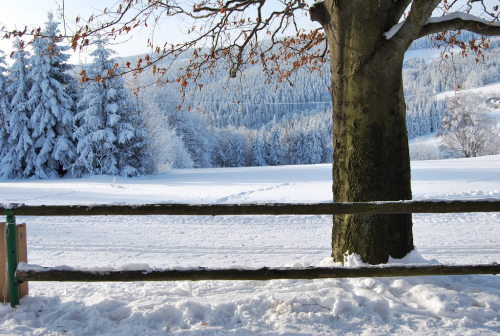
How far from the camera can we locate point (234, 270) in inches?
140

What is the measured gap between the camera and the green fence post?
360cm

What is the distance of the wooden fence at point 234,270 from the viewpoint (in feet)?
11.6

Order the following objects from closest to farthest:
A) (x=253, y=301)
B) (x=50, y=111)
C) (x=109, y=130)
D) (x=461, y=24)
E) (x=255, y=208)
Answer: (x=255, y=208) < (x=253, y=301) < (x=461, y=24) < (x=109, y=130) < (x=50, y=111)

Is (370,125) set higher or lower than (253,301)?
higher

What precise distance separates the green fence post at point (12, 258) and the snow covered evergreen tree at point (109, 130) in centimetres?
2544

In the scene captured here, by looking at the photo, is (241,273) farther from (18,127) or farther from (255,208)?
(18,127)

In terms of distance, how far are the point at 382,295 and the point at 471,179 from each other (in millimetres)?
15911

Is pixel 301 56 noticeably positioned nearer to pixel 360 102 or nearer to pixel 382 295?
pixel 360 102

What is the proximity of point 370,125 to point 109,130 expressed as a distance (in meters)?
27.1

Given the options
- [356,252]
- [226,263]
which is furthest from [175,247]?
[356,252]

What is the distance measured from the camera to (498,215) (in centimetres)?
936

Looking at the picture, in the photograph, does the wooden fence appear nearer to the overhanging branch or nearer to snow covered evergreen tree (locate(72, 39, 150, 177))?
the overhanging branch

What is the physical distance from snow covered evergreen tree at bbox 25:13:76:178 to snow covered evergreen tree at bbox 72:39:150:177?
2.10 metres

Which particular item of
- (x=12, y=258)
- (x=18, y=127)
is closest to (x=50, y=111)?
(x=18, y=127)
